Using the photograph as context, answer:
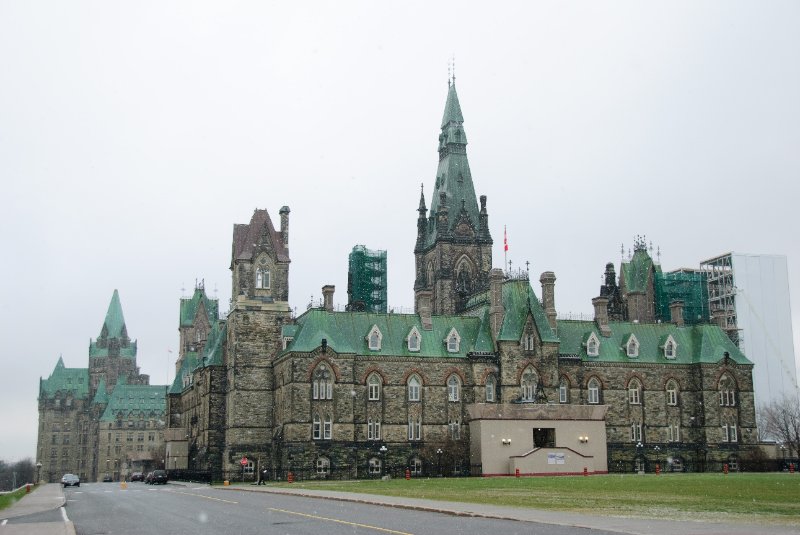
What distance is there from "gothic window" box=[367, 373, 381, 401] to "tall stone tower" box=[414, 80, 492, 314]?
28411mm

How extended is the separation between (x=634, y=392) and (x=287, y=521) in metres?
63.9

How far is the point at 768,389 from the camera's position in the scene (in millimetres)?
133875

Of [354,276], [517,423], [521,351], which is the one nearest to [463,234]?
[354,276]

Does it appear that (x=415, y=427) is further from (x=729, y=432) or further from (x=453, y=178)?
(x=453, y=178)

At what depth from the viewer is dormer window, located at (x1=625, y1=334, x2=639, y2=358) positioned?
89.1m

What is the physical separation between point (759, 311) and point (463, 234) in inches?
1909

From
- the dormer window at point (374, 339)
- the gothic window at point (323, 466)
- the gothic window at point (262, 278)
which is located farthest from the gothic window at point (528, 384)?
the gothic window at point (262, 278)

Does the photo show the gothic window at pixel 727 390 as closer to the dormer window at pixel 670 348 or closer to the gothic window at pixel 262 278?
the dormer window at pixel 670 348

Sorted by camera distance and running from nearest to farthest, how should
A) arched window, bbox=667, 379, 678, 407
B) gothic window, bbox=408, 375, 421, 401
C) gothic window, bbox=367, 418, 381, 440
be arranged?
gothic window, bbox=367, 418, 381, 440, gothic window, bbox=408, 375, 421, 401, arched window, bbox=667, 379, 678, 407

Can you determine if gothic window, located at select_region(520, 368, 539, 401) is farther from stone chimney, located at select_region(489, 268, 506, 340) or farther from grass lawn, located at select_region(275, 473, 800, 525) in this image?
grass lawn, located at select_region(275, 473, 800, 525)

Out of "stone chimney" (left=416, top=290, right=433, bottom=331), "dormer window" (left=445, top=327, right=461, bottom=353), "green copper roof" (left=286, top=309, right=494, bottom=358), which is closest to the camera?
"green copper roof" (left=286, top=309, right=494, bottom=358)

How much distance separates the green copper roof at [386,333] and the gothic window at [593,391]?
384 inches

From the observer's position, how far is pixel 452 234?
373 feet

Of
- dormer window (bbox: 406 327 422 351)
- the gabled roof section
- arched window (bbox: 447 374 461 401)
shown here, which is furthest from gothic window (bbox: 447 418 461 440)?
the gabled roof section
